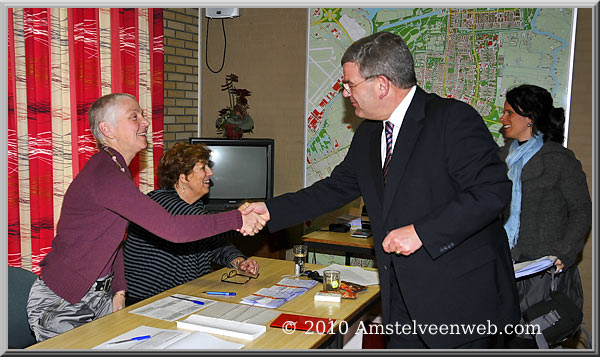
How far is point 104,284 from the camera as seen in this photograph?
2363 millimetres

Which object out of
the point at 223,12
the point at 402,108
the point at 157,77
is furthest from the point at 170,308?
the point at 223,12

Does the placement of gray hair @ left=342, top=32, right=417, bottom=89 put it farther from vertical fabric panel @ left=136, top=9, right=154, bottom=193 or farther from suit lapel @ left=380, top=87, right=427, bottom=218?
vertical fabric panel @ left=136, top=9, right=154, bottom=193

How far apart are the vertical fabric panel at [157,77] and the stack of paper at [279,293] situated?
7.85 ft

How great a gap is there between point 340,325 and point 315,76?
331 centimetres

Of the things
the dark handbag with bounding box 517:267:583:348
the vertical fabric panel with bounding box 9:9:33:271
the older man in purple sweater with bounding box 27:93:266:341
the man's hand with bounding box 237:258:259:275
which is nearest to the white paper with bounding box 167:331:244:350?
the older man in purple sweater with bounding box 27:93:266:341

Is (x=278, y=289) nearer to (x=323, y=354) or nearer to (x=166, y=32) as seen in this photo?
(x=323, y=354)

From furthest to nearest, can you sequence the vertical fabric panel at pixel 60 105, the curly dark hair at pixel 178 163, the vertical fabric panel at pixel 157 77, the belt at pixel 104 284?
the vertical fabric panel at pixel 157 77
the vertical fabric panel at pixel 60 105
the curly dark hair at pixel 178 163
the belt at pixel 104 284

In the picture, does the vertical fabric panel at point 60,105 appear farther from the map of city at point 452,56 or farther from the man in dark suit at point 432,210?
the man in dark suit at point 432,210

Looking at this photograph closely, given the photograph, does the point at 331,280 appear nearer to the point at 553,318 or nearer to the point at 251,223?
the point at 251,223


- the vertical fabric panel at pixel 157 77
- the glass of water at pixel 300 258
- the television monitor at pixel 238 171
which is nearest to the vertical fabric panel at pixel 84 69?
the vertical fabric panel at pixel 157 77

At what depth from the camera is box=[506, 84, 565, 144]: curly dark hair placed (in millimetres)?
3359

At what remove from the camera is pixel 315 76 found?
505cm

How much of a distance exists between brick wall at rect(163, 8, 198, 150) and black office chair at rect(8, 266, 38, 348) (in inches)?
108

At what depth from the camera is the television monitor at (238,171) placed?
15.5ft
